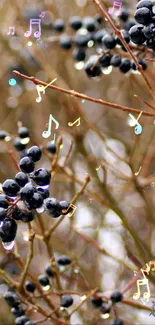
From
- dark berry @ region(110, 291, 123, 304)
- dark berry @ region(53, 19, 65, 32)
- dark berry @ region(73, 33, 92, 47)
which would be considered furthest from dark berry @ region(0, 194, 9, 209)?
dark berry @ region(53, 19, 65, 32)

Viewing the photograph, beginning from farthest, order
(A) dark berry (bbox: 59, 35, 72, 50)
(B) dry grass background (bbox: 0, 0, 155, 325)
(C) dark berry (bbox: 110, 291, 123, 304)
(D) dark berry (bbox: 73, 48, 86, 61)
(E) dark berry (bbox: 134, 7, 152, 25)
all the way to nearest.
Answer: (B) dry grass background (bbox: 0, 0, 155, 325), (A) dark berry (bbox: 59, 35, 72, 50), (D) dark berry (bbox: 73, 48, 86, 61), (C) dark berry (bbox: 110, 291, 123, 304), (E) dark berry (bbox: 134, 7, 152, 25)

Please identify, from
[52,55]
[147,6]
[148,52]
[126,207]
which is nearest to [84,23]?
[148,52]

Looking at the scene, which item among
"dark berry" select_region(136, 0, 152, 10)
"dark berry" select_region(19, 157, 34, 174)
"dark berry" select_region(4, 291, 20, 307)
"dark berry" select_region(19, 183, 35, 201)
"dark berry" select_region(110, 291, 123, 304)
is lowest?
"dark berry" select_region(110, 291, 123, 304)

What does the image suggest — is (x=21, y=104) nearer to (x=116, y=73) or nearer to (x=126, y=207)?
(x=116, y=73)

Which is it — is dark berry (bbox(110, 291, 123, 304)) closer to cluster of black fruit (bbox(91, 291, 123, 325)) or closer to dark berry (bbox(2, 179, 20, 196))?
cluster of black fruit (bbox(91, 291, 123, 325))

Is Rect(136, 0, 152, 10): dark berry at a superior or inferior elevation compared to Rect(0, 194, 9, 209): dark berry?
superior

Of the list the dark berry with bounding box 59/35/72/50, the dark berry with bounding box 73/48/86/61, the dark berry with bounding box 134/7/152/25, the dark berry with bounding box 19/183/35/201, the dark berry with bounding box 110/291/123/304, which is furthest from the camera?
the dark berry with bounding box 59/35/72/50

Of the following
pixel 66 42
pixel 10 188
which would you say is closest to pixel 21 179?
pixel 10 188

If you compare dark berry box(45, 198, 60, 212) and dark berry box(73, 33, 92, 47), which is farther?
dark berry box(73, 33, 92, 47)
